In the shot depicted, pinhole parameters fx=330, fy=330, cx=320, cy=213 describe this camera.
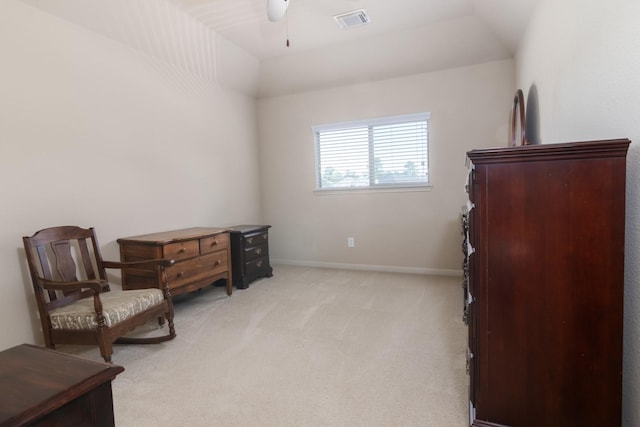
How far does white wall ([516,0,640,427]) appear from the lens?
1.20 meters

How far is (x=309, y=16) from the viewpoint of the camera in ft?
10.6

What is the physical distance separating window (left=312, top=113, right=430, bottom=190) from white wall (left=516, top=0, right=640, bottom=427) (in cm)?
198

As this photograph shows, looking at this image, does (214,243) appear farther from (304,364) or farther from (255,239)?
(304,364)

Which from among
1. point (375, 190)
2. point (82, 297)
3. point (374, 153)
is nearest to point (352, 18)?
point (374, 153)

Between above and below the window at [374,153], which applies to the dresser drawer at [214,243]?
below

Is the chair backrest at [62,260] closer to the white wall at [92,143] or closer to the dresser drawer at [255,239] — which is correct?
the white wall at [92,143]

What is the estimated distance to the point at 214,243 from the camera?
337cm

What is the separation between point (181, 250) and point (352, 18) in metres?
2.77

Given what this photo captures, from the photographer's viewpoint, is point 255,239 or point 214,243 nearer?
point 214,243

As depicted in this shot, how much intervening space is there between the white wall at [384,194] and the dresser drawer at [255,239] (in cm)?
77

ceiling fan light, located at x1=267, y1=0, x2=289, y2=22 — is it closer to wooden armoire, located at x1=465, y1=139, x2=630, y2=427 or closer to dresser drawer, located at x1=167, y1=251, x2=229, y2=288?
wooden armoire, located at x1=465, y1=139, x2=630, y2=427

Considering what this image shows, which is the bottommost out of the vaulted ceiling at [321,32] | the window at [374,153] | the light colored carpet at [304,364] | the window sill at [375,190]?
the light colored carpet at [304,364]

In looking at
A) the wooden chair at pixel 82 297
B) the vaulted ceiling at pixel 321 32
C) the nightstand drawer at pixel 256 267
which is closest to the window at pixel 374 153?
the vaulted ceiling at pixel 321 32

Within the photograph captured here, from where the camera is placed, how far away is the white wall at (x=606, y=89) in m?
1.20
